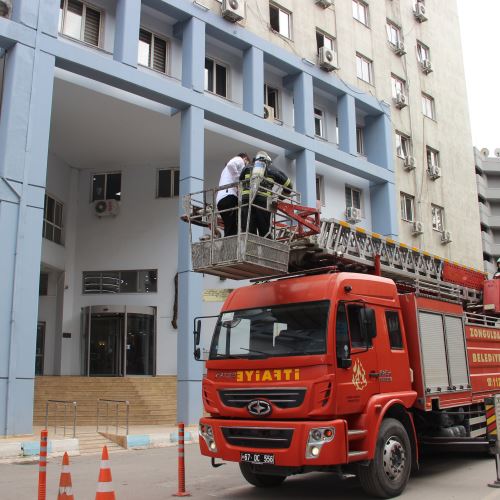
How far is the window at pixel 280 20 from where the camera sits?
21172 mm

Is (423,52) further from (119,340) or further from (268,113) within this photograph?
(119,340)

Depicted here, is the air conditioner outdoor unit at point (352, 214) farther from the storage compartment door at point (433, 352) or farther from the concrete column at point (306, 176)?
the storage compartment door at point (433, 352)

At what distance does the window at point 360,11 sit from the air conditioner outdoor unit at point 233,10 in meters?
8.61

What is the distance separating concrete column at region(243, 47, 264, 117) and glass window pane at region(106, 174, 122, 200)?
6.89 m

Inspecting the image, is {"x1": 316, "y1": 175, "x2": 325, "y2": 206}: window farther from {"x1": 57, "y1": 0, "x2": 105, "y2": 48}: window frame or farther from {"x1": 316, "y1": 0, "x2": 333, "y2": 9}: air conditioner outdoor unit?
{"x1": 57, "y1": 0, "x2": 105, "y2": 48}: window frame

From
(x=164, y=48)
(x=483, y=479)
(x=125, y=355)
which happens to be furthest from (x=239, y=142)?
(x=483, y=479)

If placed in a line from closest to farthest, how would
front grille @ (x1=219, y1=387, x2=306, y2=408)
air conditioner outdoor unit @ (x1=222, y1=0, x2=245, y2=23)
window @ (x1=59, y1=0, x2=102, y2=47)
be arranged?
front grille @ (x1=219, y1=387, x2=306, y2=408) → window @ (x1=59, y1=0, x2=102, y2=47) → air conditioner outdoor unit @ (x1=222, y1=0, x2=245, y2=23)

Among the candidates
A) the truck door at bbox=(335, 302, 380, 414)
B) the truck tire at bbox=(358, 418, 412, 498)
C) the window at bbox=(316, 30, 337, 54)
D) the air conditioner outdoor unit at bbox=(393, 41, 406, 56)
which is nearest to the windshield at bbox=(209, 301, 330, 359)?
the truck door at bbox=(335, 302, 380, 414)

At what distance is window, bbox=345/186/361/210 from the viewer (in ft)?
79.5

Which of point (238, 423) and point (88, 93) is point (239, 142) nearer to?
point (88, 93)

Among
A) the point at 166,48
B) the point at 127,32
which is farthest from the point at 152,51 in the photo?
the point at 127,32

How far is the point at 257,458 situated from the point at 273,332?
1.53 m

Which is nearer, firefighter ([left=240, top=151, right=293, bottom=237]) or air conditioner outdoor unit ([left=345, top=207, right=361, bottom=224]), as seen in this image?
firefighter ([left=240, top=151, right=293, bottom=237])

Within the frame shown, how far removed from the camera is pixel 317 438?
6340 mm
